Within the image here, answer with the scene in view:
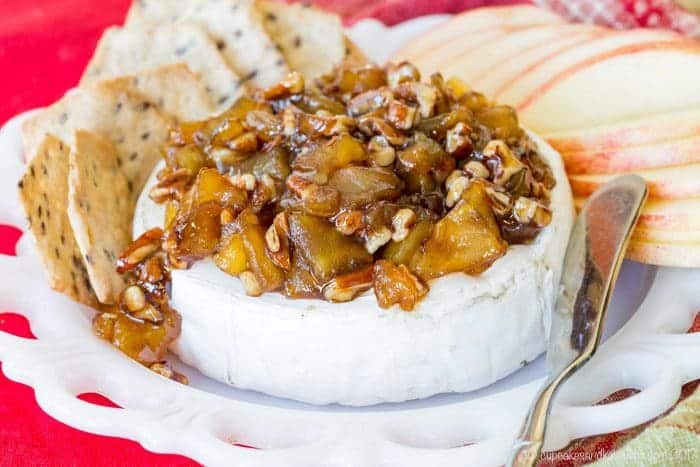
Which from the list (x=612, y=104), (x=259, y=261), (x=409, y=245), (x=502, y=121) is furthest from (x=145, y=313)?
(x=612, y=104)

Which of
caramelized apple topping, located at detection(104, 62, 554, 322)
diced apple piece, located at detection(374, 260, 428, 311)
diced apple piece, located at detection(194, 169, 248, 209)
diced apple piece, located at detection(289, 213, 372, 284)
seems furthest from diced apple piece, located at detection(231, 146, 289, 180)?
diced apple piece, located at detection(374, 260, 428, 311)

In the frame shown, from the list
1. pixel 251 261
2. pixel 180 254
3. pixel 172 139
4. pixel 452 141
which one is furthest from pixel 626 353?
pixel 172 139

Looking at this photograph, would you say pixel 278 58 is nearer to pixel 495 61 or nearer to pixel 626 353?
pixel 495 61

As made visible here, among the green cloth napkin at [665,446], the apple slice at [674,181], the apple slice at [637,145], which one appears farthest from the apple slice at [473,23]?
the green cloth napkin at [665,446]

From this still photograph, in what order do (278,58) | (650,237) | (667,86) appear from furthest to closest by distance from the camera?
1. (278,58)
2. (667,86)
3. (650,237)

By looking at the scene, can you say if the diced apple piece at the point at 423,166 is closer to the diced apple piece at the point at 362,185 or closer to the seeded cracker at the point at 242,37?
the diced apple piece at the point at 362,185
